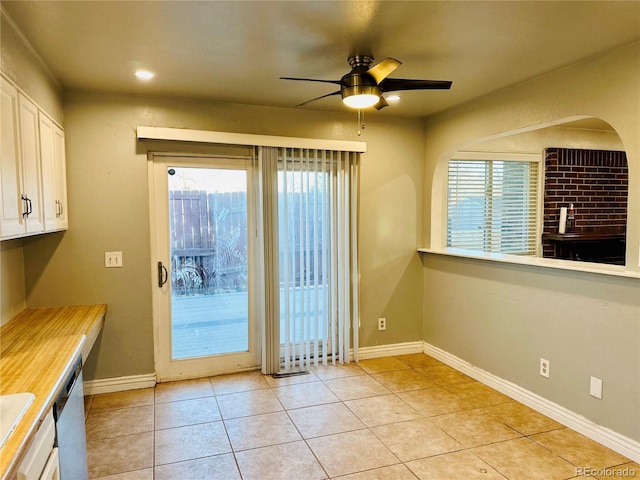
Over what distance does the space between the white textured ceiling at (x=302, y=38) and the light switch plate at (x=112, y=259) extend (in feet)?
4.35

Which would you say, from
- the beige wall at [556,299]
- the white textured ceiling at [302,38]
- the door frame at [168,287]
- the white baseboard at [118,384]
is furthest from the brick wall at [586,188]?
the white baseboard at [118,384]

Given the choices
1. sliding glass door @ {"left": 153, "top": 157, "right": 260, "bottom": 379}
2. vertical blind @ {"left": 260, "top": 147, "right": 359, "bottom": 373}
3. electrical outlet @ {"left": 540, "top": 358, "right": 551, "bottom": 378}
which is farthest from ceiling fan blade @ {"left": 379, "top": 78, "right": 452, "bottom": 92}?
electrical outlet @ {"left": 540, "top": 358, "right": 551, "bottom": 378}

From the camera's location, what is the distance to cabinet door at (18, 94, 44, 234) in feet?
7.32

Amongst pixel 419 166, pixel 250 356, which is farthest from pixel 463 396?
pixel 419 166

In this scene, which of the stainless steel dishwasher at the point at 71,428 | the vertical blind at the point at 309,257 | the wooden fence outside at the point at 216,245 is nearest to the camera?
the stainless steel dishwasher at the point at 71,428

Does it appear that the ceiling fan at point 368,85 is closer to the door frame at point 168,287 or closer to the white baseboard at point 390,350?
the door frame at point 168,287

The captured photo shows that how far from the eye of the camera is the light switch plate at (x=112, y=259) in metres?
3.41

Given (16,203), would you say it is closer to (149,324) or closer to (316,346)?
(149,324)

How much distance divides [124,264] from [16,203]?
4.70 ft

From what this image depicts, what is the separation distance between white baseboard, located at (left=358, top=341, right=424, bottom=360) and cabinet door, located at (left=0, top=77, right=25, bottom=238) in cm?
313

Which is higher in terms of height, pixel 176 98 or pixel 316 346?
pixel 176 98

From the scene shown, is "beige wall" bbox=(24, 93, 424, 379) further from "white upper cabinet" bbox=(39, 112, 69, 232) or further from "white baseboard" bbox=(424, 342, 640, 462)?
"white baseboard" bbox=(424, 342, 640, 462)

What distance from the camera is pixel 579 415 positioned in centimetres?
278

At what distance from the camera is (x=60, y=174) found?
3.08 meters
